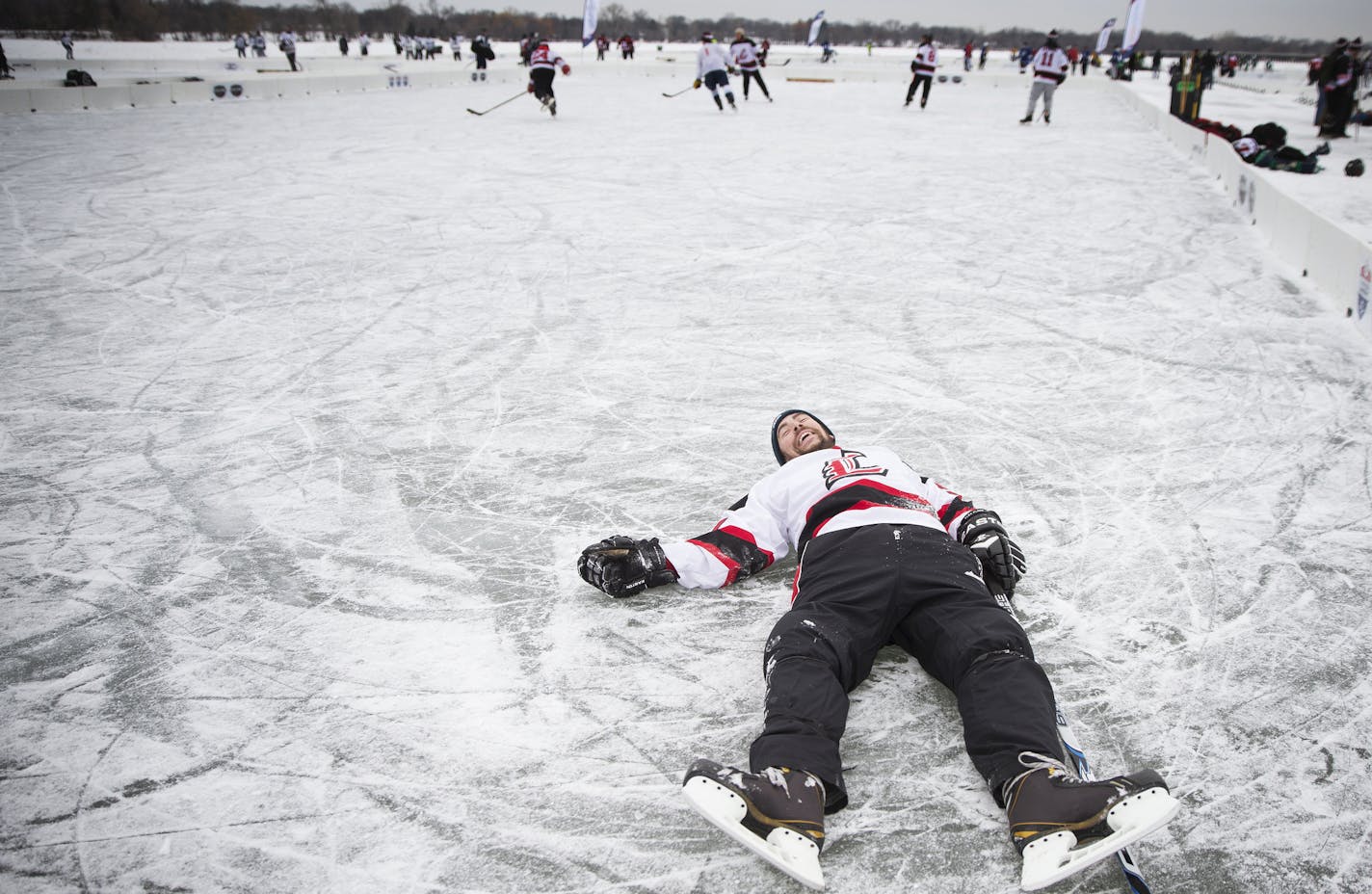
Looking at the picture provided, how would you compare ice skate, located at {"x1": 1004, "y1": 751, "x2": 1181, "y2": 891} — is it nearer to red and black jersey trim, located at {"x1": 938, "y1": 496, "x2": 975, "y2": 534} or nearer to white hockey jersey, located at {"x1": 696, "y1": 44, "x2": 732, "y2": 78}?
red and black jersey trim, located at {"x1": 938, "y1": 496, "x2": 975, "y2": 534}

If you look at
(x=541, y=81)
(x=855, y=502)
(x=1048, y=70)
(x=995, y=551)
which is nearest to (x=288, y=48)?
(x=541, y=81)

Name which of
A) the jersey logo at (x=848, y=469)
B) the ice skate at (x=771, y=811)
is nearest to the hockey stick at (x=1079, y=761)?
the jersey logo at (x=848, y=469)

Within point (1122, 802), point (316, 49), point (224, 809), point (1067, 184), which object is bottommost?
point (224, 809)

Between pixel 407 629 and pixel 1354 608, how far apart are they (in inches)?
111

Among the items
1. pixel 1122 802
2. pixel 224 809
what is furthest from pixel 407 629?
pixel 1122 802

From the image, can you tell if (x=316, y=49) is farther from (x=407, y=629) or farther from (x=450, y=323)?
(x=407, y=629)

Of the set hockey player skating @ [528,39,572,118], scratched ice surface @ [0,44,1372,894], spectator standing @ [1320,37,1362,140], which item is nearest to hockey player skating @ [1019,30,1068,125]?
spectator standing @ [1320,37,1362,140]

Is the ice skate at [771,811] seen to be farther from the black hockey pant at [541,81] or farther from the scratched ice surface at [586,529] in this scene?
the black hockey pant at [541,81]

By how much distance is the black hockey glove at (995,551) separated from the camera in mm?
2500

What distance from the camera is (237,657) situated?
243 centimetres

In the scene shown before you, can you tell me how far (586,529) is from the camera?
3.11 m

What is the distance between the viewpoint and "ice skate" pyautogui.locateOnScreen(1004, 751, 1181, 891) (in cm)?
166

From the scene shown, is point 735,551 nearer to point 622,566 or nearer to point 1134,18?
point 622,566

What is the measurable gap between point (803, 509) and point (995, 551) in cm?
57
